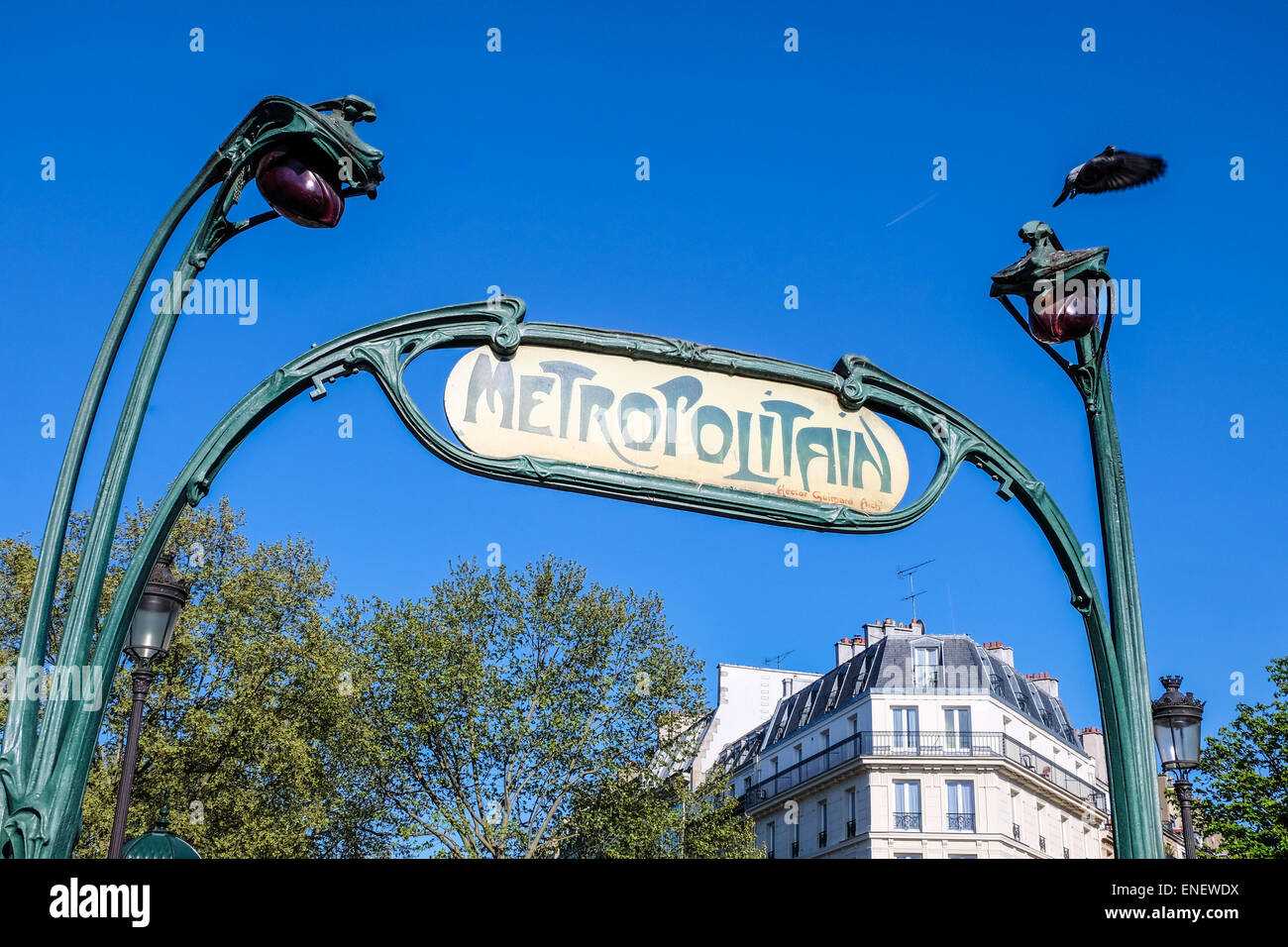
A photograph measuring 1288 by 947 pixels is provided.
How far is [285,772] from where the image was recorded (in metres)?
25.5

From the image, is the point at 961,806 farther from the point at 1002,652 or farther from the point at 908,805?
the point at 1002,652

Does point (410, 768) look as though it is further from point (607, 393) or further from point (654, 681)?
point (607, 393)

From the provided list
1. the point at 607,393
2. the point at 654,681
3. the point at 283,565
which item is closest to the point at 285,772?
the point at 283,565

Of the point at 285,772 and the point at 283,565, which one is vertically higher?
the point at 283,565

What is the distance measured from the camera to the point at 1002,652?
48594mm

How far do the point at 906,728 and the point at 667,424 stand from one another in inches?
1635

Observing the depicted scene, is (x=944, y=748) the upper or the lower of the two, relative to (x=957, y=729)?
lower

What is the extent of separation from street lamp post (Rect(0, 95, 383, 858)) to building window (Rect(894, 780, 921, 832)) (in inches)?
1626

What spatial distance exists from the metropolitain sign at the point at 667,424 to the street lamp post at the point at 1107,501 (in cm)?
98

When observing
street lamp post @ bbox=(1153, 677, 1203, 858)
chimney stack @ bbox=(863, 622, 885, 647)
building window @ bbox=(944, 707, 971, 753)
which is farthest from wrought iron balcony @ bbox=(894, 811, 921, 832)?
street lamp post @ bbox=(1153, 677, 1203, 858)

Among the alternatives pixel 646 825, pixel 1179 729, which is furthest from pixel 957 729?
pixel 1179 729

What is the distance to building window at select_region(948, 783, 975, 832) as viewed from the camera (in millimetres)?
42031

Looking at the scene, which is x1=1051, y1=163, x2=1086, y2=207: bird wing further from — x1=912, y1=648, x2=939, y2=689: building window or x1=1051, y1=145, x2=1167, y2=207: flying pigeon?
x1=912, y1=648, x2=939, y2=689: building window
